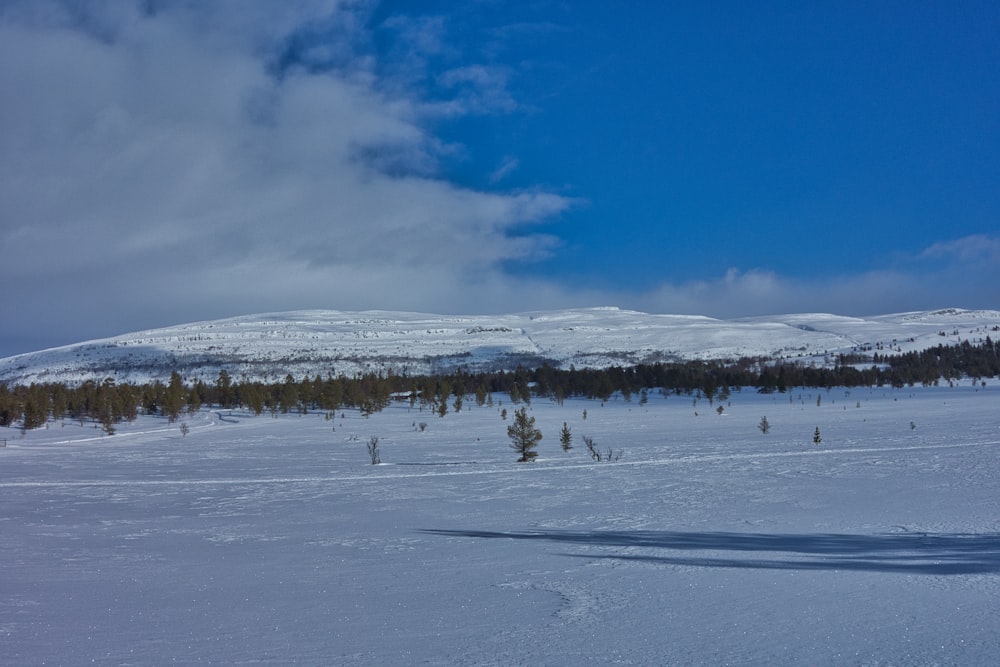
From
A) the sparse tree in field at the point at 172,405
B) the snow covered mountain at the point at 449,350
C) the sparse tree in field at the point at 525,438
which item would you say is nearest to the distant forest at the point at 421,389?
the sparse tree in field at the point at 172,405

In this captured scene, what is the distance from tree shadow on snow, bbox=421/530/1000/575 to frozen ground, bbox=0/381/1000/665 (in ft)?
0.15

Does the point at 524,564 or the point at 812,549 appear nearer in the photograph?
the point at 524,564

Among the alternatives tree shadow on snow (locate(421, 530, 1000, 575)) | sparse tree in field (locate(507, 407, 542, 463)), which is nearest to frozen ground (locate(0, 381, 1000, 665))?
tree shadow on snow (locate(421, 530, 1000, 575))

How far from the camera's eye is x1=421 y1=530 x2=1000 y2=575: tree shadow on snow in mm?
6406

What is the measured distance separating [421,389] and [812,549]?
2404 inches

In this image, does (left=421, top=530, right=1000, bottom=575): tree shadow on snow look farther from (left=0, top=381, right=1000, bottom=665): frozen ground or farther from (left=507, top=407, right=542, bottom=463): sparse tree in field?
(left=507, top=407, right=542, bottom=463): sparse tree in field

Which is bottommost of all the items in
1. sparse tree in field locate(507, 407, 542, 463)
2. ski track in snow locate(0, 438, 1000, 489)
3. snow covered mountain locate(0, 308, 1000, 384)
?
ski track in snow locate(0, 438, 1000, 489)

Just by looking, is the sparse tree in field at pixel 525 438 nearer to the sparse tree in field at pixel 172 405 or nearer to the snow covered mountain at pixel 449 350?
the sparse tree in field at pixel 172 405

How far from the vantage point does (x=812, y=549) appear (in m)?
7.37

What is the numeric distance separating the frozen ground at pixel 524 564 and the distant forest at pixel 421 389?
29.5 metres

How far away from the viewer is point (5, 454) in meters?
26.2

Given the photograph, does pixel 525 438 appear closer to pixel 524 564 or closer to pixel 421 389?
pixel 524 564

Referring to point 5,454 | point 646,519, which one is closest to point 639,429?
point 646,519

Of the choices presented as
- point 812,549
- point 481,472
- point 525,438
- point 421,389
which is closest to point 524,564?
point 812,549
